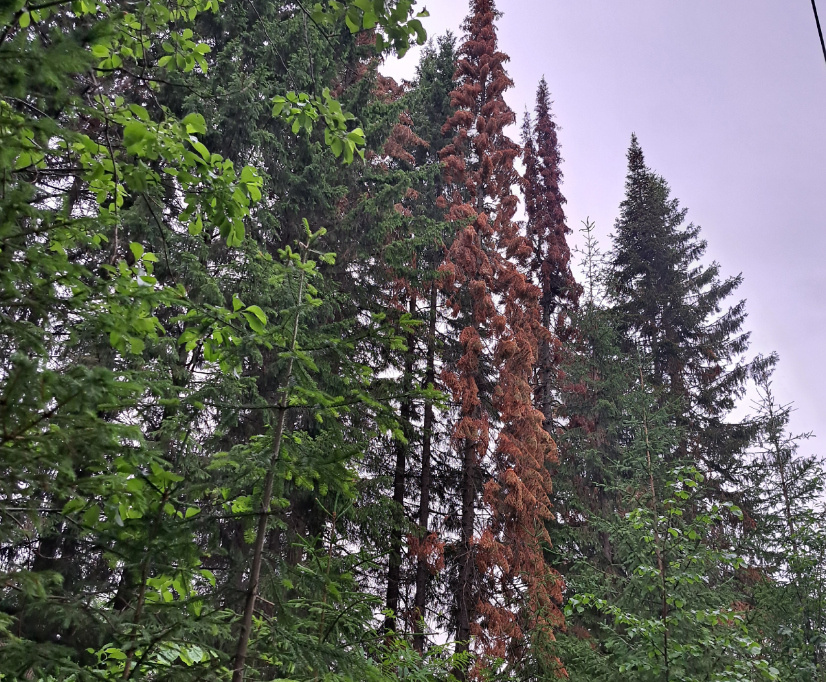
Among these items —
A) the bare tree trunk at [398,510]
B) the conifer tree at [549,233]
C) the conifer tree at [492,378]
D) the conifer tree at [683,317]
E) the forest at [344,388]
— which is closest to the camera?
the forest at [344,388]

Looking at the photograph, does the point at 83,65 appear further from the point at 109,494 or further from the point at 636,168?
the point at 636,168

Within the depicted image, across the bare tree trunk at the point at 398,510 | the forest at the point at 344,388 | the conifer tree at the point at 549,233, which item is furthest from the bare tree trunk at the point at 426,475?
the conifer tree at the point at 549,233

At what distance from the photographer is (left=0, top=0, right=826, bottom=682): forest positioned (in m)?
1.87

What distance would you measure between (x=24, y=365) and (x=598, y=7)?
111 meters

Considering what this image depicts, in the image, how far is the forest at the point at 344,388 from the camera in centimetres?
187

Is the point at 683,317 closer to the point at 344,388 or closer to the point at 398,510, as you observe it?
the point at 398,510

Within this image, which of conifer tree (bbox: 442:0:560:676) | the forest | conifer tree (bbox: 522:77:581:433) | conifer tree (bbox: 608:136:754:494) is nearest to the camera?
the forest

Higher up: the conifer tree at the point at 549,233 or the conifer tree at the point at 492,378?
the conifer tree at the point at 549,233

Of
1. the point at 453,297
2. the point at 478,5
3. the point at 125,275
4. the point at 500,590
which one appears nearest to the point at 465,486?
the point at 500,590

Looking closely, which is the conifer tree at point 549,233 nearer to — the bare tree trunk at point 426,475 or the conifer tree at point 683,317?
the conifer tree at point 683,317

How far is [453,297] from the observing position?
44.3 ft

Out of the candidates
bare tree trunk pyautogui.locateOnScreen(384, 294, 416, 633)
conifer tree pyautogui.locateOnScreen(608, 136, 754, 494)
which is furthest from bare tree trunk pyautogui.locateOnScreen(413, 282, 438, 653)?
conifer tree pyautogui.locateOnScreen(608, 136, 754, 494)

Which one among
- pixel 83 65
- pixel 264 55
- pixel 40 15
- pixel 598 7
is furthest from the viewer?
pixel 598 7

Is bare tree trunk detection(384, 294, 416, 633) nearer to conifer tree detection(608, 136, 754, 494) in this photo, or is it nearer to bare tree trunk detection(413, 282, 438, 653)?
bare tree trunk detection(413, 282, 438, 653)
